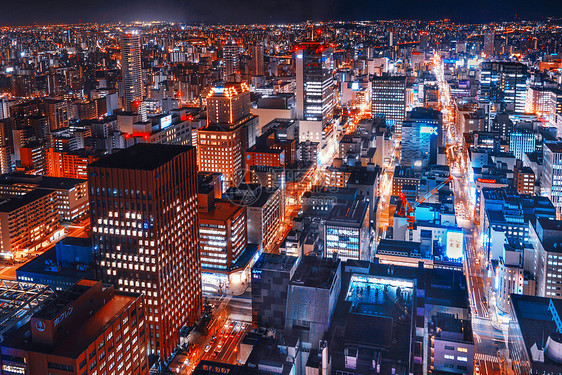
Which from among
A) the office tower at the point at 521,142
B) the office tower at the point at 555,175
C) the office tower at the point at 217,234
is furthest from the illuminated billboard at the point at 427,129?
the office tower at the point at 217,234

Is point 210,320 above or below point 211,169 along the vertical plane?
below

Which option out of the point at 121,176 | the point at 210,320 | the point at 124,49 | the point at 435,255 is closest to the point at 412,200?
the point at 435,255

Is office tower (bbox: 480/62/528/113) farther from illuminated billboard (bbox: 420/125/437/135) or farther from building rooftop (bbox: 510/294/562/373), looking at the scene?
building rooftop (bbox: 510/294/562/373)

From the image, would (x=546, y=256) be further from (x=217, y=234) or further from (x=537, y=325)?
(x=217, y=234)

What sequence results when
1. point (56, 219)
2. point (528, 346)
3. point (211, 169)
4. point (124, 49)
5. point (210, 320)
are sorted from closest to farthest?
point (528, 346), point (210, 320), point (56, 219), point (211, 169), point (124, 49)

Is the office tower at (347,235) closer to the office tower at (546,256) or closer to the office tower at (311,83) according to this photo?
the office tower at (546,256)

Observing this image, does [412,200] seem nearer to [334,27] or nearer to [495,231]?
[495,231]

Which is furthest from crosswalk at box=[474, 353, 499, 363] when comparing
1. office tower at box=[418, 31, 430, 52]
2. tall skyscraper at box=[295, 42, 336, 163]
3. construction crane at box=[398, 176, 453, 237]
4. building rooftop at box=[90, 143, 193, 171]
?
office tower at box=[418, 31, 430, 52]

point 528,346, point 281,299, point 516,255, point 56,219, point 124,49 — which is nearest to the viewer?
point 528,346
